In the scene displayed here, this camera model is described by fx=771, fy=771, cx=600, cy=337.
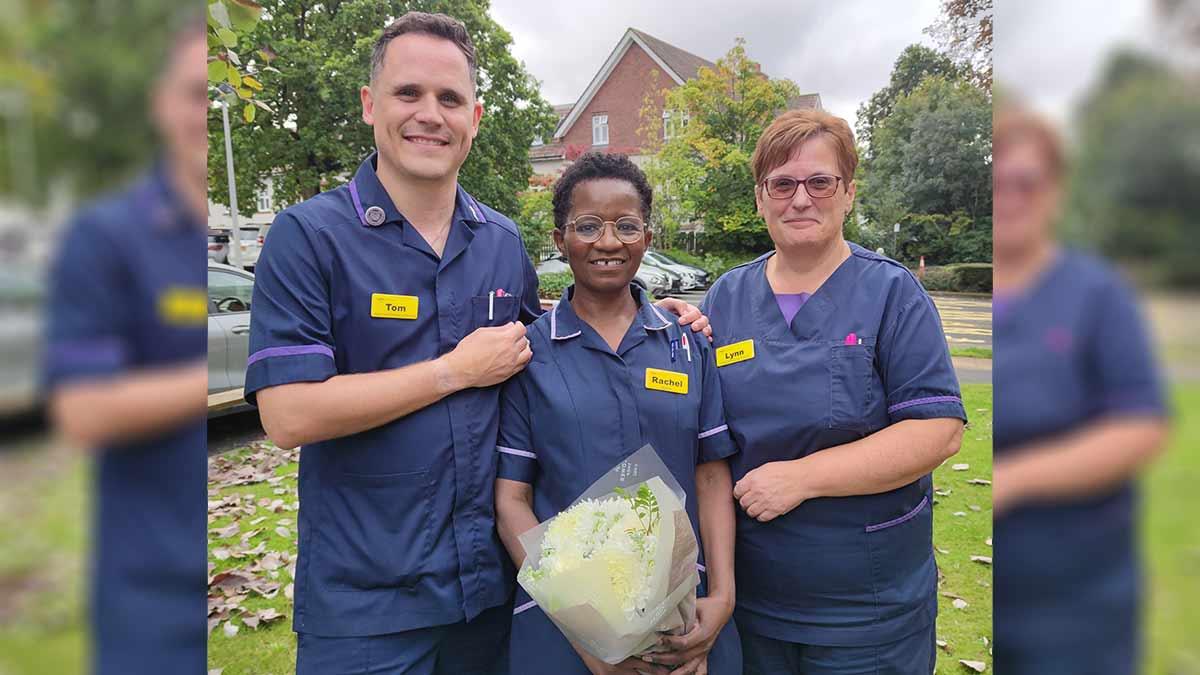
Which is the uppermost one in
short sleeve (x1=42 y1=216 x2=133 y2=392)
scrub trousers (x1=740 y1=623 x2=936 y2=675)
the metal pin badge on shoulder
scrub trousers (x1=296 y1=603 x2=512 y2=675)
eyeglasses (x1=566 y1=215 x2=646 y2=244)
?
the metal pin badge on shoulder

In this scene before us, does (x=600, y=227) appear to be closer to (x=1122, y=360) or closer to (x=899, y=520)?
(x=899, y=520)

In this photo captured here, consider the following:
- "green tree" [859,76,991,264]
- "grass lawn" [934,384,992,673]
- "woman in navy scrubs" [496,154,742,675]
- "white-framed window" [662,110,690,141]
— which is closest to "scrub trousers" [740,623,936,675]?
"woman in navy scrubs" [496,154,742,675]

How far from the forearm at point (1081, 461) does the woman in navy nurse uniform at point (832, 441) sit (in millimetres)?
1578

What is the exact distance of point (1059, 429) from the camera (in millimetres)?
573

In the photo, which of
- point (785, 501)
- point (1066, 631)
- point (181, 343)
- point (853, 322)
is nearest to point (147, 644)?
point (181, 343)

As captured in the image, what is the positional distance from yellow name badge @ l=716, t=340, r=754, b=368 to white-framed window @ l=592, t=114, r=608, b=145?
0.90m

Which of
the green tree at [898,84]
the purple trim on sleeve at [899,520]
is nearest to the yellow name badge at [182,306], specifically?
the purple trim on sleeve at [899,520]

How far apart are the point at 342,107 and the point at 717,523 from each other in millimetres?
1932

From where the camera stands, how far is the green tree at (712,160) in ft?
9.29

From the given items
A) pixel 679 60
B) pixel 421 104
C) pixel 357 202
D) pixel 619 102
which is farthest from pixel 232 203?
pixel 679 60

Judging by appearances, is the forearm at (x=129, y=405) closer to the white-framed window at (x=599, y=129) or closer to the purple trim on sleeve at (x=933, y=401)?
the purple trim on sleeve at (x=933, y=401)

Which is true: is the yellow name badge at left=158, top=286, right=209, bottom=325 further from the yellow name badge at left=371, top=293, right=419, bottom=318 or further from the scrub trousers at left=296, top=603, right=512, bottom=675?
the scrub trousers at left=296, top=603, right=512, bottom=675

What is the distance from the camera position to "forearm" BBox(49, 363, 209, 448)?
53cm

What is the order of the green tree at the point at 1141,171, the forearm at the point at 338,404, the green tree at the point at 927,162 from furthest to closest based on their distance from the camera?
the forearm at the point at 338,404 < the green tree at the point at 927,162 < the green tree at the point at 1141,171
